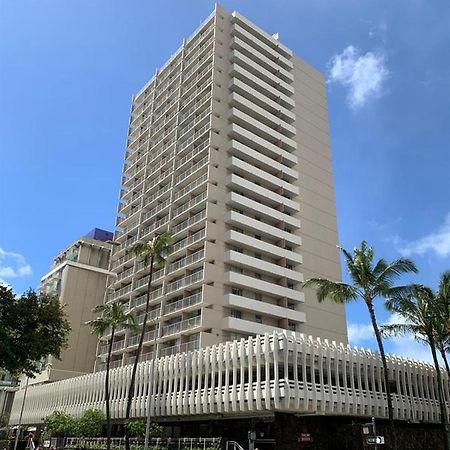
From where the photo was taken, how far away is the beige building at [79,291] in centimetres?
7300

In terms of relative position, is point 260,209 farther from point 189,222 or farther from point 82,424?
point 82,424

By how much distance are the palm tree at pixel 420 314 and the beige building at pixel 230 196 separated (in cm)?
1981

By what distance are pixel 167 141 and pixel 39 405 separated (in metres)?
41.8

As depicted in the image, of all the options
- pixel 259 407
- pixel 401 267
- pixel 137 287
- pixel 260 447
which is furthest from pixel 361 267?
pixel 137 287

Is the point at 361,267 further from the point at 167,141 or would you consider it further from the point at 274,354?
the point at 167,141

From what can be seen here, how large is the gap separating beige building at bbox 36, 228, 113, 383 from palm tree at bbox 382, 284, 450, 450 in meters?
51.3

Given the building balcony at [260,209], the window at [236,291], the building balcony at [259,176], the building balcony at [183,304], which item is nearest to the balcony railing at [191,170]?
the building balcony at [259,176]

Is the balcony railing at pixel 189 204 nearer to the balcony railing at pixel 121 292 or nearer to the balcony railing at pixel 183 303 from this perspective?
Result: the balcony railing at pixel 183 303

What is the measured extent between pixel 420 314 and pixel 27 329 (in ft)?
90.7

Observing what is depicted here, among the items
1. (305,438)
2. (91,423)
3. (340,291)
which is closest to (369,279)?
(340,291)

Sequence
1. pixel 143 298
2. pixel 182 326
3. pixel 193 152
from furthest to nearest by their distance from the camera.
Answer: pixel 193 152 → pixel 143 298 → pixel 182 326

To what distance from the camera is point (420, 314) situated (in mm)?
36625

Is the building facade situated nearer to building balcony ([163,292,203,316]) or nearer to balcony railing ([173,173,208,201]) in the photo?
building balcony ([163,292,203,316])

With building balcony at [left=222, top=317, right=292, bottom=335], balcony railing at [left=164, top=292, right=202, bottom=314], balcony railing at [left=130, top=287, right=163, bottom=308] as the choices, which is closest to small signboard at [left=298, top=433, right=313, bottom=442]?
building balcony at [left=222, top=317, right=292, bottom=335]
